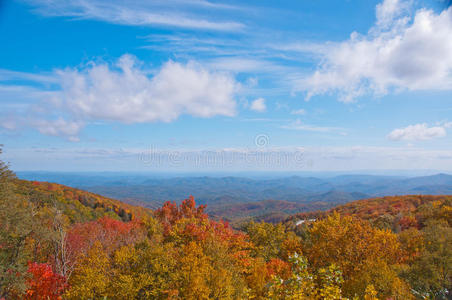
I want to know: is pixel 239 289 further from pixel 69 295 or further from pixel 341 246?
pixel 69 295

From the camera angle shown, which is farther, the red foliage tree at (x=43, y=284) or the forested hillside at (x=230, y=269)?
the red foliage tree at (x=43, y=284)

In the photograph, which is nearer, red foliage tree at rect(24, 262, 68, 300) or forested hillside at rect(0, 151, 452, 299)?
forested hillside at rect(0, 151, 452, 299)

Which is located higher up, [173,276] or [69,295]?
[173,276]

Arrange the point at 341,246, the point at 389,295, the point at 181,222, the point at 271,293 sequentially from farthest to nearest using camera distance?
1. the point at 181,222
2. the point at 341,246
3. the point at 389,295
4. the point at 271,293

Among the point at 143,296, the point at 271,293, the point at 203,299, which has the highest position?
the point at 271,293

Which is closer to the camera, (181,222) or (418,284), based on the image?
(418,284)

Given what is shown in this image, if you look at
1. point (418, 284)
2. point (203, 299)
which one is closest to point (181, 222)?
point (203, 299)

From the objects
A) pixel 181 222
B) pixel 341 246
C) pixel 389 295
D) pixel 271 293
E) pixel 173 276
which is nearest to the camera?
pixel 271 293

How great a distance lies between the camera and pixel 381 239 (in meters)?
20.2

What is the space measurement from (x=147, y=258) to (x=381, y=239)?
18.5 meters

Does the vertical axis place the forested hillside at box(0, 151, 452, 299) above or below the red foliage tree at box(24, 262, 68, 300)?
above

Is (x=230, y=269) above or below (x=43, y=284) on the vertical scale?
above

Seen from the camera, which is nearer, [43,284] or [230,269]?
[230,269]

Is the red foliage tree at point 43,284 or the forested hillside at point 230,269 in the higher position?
the forested hillside at point 230,269
